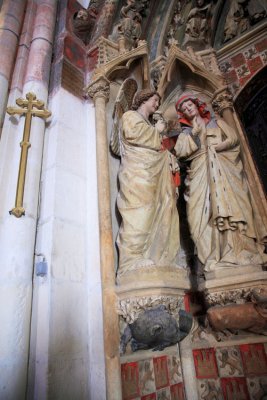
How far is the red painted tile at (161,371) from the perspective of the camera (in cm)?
214

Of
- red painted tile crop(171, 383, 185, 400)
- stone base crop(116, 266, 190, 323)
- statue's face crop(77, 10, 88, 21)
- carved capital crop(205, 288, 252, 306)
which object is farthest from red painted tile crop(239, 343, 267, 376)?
statue's face crop(77, 10, 88, 21)

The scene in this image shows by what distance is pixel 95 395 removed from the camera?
200 cm

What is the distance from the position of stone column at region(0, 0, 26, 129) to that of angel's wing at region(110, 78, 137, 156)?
110cm

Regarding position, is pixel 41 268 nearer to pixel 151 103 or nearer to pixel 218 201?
pixel 218 201

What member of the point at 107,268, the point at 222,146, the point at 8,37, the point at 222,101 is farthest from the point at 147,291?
the point at 8,37

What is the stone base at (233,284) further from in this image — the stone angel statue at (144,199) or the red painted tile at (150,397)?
the red painted tile at (150,397)

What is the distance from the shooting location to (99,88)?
3.17m

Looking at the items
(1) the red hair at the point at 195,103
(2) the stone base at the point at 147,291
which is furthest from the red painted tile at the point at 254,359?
(1) the red hair at the point at 195,103

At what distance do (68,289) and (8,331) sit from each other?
0.47 meters

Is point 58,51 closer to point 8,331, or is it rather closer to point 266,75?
point 266,75

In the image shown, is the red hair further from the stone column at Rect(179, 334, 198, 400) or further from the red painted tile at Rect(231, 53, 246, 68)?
the stone column at Rect(179, 334, 198, 400)

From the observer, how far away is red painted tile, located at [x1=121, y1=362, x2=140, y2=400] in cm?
197

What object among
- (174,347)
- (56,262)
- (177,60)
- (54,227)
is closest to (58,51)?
(177,60)

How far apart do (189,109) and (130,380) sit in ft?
8.57
